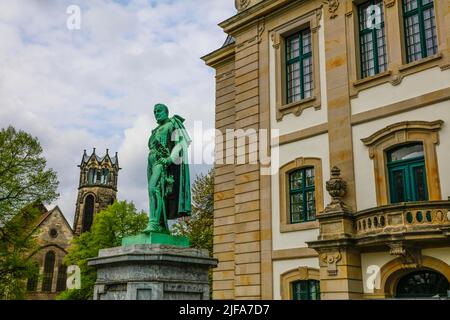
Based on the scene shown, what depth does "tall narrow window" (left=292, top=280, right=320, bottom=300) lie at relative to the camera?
16.6m

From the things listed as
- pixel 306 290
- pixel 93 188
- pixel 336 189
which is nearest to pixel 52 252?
Result: pixel 93 188

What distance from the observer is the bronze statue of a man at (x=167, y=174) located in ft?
31.2

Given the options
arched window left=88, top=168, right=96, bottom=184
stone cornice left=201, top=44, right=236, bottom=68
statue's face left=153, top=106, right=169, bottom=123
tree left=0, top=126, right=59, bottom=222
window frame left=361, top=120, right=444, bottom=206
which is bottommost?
statue's face left=153, top=106, right=169, bottom=123

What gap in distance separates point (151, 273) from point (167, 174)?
2039 millimetres

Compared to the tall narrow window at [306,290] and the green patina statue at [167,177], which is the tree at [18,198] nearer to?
the tall narrow window at [306,290]

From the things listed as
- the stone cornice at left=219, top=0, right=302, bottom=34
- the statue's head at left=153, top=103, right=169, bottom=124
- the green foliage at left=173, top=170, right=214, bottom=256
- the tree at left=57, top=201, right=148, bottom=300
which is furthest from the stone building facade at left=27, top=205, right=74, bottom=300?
the statue's head at left=153, top=103, right=169, bottom=124

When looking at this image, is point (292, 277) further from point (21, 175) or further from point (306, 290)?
point (21, 175)

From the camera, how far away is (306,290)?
16.9m

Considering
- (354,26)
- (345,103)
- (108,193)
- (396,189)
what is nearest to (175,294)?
(396,189)

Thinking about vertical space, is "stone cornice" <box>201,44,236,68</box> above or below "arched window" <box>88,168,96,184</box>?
below

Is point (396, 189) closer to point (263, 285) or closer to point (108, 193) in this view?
point (263, 285)

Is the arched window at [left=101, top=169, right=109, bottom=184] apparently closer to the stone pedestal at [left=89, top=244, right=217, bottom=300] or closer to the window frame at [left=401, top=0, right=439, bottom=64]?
the window frame at [left=401, top=0, right=439, bottom=64]

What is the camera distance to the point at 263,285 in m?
18.1

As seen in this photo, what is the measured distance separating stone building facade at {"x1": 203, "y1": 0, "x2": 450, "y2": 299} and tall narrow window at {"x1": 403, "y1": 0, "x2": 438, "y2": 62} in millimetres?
39
